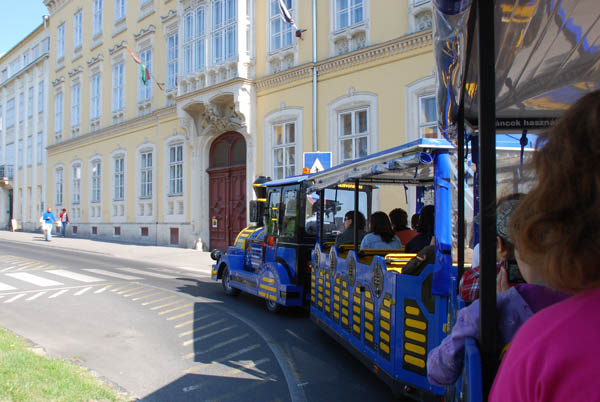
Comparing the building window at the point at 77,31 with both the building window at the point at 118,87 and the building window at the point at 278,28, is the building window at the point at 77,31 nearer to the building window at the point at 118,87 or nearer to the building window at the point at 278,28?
the building window at the point at 118,87

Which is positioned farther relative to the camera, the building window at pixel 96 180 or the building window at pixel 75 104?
the building window at pixel 75 104

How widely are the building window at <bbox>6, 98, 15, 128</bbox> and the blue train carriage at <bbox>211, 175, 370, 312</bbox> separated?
42.6 m

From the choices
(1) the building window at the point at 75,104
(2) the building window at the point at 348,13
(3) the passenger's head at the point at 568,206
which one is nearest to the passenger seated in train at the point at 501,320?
(3) the passenger's head at the point at 568,206

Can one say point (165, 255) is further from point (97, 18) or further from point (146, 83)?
point (97, 18)

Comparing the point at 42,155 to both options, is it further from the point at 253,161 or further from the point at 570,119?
the point at 570,119

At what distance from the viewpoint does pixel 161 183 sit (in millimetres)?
22359

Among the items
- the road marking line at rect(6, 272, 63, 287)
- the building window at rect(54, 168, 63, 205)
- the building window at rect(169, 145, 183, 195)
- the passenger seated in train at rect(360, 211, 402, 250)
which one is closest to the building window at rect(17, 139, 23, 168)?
the building window at rect(54, 168, 63, 205)

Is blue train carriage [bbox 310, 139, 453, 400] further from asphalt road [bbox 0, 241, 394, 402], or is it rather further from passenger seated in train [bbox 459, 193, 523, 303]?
passenger seated in train [bbox 459, 193, 523, 303]

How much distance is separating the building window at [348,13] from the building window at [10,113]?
38.6 meters

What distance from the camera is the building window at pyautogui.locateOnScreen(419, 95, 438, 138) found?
1230 centimetres

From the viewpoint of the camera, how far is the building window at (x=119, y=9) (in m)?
25.5

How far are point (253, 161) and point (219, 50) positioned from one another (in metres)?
4.93

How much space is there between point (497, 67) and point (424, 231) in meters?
2.80

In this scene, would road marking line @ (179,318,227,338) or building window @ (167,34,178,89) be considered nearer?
road marking line @ (179,318,227,338)
